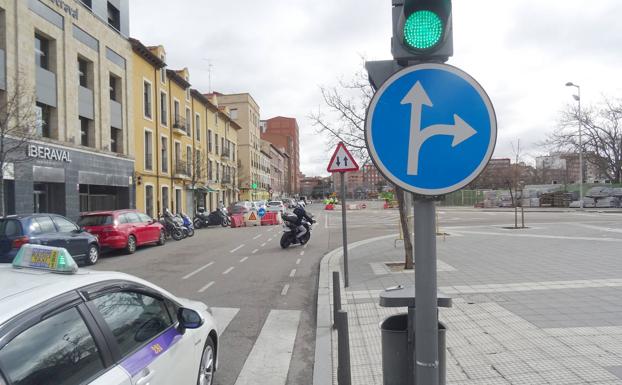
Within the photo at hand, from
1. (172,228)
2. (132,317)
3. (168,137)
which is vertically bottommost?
(172,228)

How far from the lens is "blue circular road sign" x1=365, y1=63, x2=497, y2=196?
200 cm

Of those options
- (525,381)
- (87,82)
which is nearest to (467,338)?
(525,381)

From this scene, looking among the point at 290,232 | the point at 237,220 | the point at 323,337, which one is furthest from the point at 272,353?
the point at 237,220

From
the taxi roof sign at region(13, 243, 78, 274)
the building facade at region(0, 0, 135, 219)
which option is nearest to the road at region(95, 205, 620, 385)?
the taxi roof sign at region(13, 243, 78, 274)

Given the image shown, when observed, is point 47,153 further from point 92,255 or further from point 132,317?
point 132,317

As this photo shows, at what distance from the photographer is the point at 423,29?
6.73 ft

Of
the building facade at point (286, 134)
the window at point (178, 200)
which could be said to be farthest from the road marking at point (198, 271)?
the building facade at point (286, 134)

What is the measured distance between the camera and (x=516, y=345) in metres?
4.77

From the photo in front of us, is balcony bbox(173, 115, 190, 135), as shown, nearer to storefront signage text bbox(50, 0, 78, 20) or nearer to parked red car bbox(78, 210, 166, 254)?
storefront signage text bbox(50, 0, 78, 20)

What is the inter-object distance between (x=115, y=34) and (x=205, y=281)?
21.4 metres

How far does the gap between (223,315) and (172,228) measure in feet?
47.4

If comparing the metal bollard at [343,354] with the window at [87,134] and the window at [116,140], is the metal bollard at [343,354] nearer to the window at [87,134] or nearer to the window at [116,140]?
the window at [87,134]

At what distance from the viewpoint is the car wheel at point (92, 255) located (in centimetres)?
1276

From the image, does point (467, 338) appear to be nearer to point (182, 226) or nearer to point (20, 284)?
point (20, 284)
